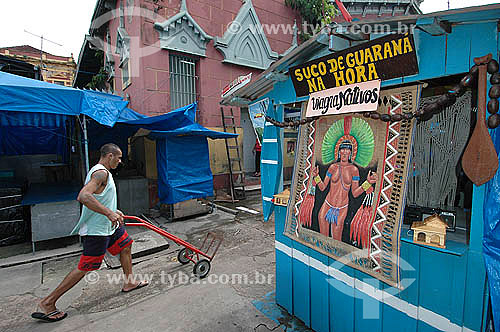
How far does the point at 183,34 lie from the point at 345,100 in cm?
855

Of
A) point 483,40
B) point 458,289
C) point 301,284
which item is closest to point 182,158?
point 301,284

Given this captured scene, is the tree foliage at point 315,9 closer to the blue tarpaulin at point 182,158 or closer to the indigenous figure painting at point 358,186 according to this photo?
the blue tarpaulin at point 182,158

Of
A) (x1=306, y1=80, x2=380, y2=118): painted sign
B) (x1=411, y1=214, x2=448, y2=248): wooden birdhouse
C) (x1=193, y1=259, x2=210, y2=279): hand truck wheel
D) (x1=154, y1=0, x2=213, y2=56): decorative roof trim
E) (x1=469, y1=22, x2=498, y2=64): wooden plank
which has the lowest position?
(x1=193, y1=259, x2=210, y2=279): hand truck wheel

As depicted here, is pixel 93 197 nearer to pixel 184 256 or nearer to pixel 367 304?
pixel 184 256

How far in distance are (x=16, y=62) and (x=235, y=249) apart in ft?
42.0

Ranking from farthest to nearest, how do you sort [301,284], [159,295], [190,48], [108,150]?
[190,48] < [159,295] < [108,150] < [301,284]

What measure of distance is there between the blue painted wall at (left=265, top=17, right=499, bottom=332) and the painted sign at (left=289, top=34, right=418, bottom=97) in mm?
81

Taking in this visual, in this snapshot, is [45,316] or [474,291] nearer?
[474,291]

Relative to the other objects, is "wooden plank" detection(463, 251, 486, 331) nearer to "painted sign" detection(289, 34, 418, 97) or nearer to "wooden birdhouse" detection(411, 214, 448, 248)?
"wooden birdhouse" detection(411, 214, 448, 248)

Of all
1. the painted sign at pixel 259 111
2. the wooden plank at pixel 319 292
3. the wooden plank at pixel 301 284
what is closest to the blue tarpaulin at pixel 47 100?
the painted sign at pixel 259 111

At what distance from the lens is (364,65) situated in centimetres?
226

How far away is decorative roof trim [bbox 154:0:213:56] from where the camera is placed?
29.0 feet

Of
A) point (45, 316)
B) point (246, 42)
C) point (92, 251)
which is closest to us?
point (45, 316)

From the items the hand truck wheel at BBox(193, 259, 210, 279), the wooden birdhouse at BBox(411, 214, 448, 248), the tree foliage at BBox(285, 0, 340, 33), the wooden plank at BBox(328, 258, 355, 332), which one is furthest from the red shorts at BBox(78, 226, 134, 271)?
the tree foliage at BBox(285, 0, 340, 33)
